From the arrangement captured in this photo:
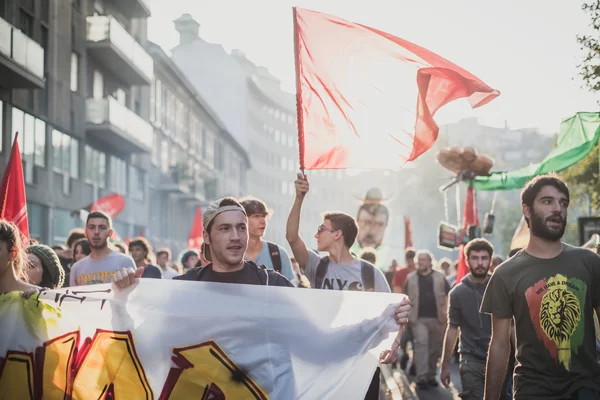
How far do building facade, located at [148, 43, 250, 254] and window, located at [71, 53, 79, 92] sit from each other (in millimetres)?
13852

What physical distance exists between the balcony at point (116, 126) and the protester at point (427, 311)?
20158 millimetres

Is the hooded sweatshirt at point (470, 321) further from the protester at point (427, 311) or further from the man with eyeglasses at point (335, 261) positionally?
the protester at point (427, 311)

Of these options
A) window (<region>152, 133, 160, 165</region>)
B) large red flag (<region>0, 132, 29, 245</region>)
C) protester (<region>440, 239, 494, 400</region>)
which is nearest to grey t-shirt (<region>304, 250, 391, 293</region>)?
protester (<region>440, 239, 494, 400</region>)

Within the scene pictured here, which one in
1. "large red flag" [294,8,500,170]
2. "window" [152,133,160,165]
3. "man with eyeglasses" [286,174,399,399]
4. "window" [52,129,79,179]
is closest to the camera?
"large red flag" [294,8,500,170]

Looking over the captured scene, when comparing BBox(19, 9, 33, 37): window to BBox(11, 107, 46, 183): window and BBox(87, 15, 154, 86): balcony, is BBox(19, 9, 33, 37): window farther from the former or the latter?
BBox(87, 15, 154, 86): balcony

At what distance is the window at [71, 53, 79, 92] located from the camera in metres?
31.2

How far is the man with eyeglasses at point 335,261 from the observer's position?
7.57 metres

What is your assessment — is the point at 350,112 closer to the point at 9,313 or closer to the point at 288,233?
the point at 288,233

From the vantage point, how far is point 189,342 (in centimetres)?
518

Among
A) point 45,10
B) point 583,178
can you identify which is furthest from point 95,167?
point 583,178

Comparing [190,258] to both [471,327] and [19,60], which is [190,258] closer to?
[471,327]

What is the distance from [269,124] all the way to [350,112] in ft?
299

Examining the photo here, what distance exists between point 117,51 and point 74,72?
8.54 ft

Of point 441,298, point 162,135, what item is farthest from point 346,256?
point 162,135
